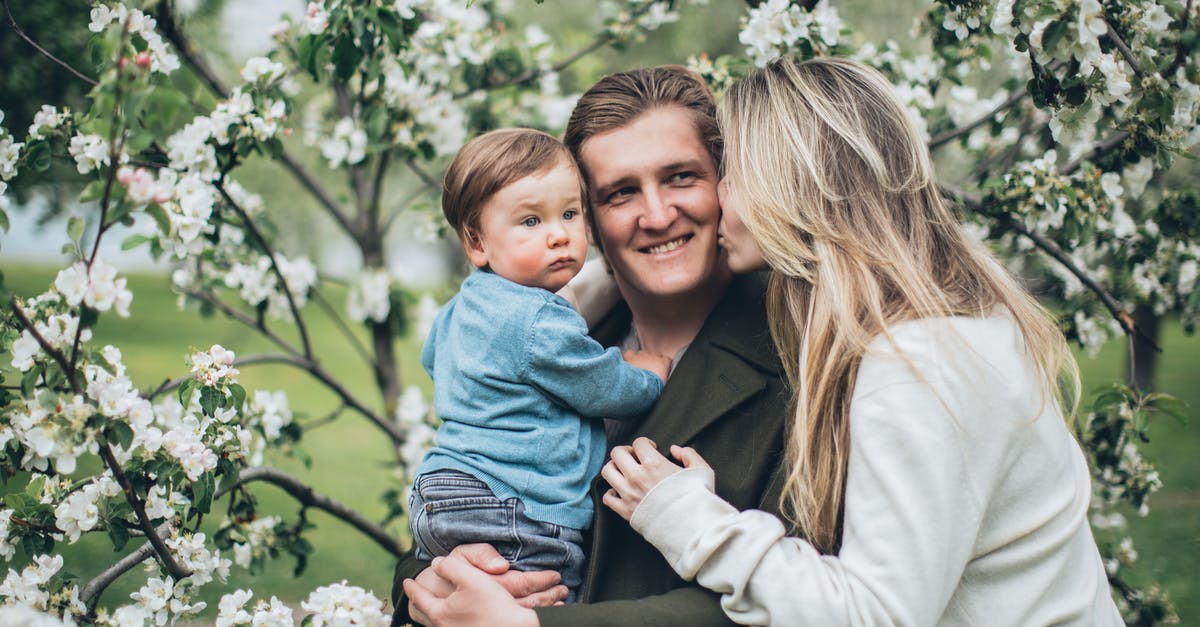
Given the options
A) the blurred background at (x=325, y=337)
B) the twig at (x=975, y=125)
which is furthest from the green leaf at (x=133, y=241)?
the twig at (x=975, y=125)

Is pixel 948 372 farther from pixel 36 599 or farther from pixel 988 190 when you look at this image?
pixel 36 599

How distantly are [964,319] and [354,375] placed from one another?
1397 cm

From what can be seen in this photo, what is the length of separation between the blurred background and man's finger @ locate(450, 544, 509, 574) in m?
0.85

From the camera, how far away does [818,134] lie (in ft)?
7.72

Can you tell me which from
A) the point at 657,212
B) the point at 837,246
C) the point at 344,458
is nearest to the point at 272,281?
the point at 657,212

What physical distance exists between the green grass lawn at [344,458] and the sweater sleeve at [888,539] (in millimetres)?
1525

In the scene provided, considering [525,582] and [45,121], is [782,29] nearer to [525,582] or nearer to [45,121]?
[525,582]

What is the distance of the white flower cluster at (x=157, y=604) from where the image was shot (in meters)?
2.35

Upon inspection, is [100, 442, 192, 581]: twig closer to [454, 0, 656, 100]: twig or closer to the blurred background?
the blurred background

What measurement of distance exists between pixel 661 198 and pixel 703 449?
73cm

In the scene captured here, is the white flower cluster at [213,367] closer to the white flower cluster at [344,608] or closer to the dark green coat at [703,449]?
the white flower cluster at [344,608]

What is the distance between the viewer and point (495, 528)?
241 cm

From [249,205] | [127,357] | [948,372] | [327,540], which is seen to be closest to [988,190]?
→ [948,372]

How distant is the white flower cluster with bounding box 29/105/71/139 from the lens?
8.11ft
